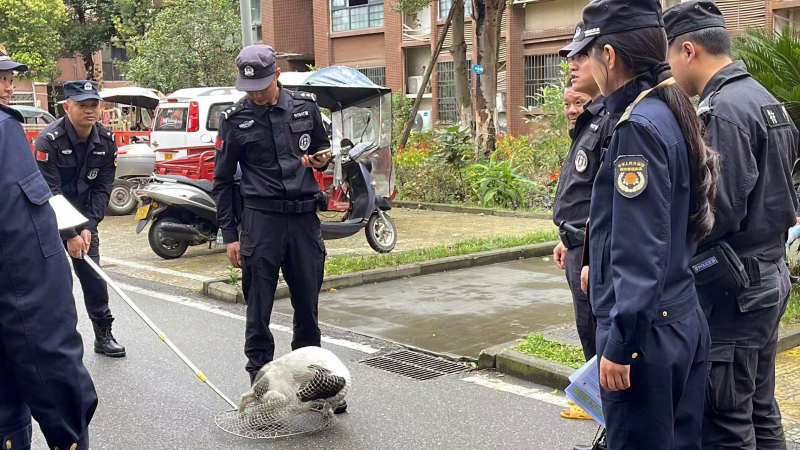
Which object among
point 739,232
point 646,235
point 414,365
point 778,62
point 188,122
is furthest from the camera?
point 188,122

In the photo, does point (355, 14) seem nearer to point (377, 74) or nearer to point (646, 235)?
point (377, 74)

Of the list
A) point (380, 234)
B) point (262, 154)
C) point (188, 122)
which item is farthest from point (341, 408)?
point (188, 122)

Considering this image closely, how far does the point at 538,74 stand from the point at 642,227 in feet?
77.8

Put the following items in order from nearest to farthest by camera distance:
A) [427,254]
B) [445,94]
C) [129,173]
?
[427,254] → [129,173] → [445,94]

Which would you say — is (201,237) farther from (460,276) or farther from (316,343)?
(316,343)

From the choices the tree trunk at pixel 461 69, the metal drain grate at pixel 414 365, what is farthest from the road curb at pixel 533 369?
the tree trunk at pixel 461 69

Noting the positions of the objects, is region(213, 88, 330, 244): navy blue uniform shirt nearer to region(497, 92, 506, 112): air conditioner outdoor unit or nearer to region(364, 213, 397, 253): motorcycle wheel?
region(364, 213, 397, 253): motorcycle wheel

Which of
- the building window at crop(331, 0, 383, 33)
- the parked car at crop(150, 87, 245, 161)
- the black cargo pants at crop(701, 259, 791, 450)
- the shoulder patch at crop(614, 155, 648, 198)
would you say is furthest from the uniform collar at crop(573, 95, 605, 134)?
the building window at crop(331, 0, 383, 33)

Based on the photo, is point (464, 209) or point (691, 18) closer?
point (691, 18)

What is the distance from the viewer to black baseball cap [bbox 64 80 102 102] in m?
6.42

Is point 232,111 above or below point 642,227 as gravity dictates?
above

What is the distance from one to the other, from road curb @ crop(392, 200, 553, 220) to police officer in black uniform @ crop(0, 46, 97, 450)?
38.3 feet

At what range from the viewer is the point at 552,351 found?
6074 mm

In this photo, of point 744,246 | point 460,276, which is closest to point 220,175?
point 744,246
